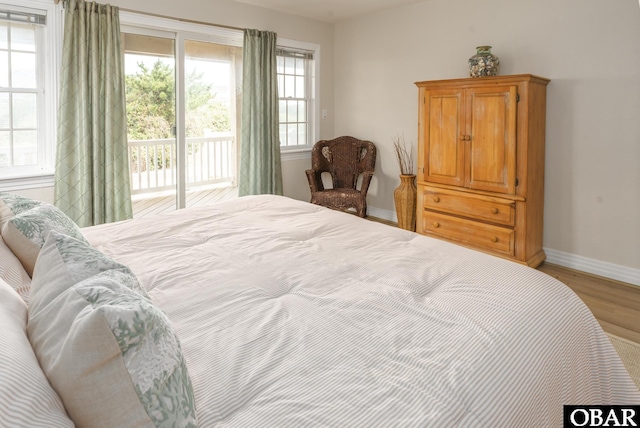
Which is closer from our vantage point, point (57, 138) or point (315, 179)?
point (57, 138)

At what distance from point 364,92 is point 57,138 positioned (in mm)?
3525

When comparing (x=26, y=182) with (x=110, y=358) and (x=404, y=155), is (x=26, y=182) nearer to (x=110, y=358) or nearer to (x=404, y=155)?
(x=110, y=358)

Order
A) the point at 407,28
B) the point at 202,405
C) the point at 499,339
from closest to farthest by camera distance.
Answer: the point at 202,405
the point at 499,339
the point at 407,28

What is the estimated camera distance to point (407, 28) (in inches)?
193

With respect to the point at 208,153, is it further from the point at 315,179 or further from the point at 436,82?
the point at 436,82

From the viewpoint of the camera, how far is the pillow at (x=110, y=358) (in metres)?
0.70

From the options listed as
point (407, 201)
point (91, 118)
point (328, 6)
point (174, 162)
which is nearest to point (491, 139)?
point (407, 201)

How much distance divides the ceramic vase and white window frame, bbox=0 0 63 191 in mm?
3650

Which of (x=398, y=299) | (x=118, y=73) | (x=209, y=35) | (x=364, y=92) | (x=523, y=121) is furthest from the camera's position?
(x=364, y=92)

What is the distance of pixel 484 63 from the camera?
388cm

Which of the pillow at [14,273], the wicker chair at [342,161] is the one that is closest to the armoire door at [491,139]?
the wicker chair at [342,161]

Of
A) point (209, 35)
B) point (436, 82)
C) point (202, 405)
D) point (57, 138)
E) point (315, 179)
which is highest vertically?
point (209, 35)

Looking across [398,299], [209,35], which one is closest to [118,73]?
[209,35]

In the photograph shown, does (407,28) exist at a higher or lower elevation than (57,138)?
higher
